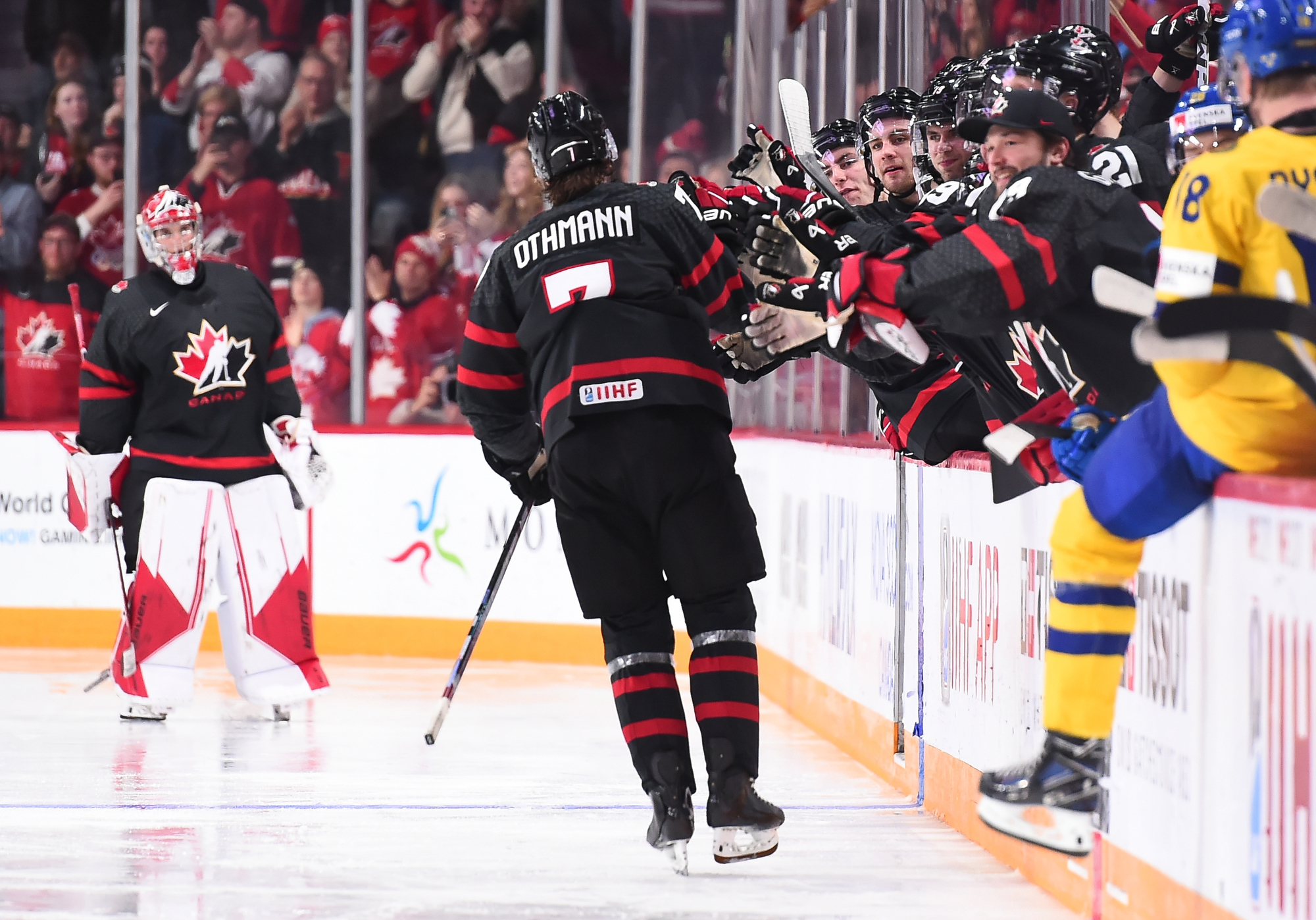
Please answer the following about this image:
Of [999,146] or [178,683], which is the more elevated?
[999,146]

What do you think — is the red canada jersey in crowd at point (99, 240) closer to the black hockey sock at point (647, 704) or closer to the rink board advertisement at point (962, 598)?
the rink board advertisement at point (962, 598)

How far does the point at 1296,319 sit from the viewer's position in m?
1.91

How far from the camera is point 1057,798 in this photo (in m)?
2.25

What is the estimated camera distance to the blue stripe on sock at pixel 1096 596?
7.34 ft

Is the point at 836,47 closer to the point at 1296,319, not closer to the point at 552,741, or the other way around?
the point at 552,741

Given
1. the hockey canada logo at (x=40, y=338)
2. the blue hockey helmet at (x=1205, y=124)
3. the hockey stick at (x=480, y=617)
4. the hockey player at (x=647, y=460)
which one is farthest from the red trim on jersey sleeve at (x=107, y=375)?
the blue hockey helmet at (x=1205, y=124)

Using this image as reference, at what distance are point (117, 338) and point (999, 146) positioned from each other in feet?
11.3

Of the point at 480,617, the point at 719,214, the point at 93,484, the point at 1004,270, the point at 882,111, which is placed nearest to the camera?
the point at 1004,270

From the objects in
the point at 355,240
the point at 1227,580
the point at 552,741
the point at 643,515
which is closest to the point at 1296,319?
the point at 1227,580

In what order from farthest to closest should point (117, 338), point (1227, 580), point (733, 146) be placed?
point (733, 146), point (117, 338), point (1227, 580)

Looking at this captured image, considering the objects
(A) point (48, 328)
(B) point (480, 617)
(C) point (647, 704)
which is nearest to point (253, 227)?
(A) point (48, 328)

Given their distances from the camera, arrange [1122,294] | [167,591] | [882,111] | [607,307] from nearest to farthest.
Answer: [1122,294]
[607,307]
[882,111]
[167,591]

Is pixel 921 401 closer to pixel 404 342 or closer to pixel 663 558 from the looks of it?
pixel 663 558

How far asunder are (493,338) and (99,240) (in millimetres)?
6166
